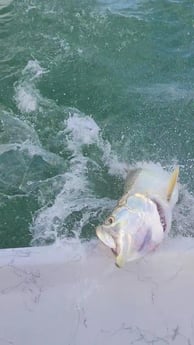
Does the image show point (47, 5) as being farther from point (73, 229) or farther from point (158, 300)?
point (158, 300)

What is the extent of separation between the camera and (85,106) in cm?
442

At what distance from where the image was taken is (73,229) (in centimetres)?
309

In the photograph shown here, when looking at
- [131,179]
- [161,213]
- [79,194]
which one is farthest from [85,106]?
[161,213]

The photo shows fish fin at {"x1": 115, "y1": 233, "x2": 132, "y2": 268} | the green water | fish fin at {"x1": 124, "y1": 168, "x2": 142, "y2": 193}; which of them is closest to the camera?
fish fin at {"x1": 115, "y1": 233, "x2": 132, "y2": 268}

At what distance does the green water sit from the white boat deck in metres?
0.35

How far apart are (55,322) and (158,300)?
1.46 ft

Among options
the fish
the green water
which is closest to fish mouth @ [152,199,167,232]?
the fish

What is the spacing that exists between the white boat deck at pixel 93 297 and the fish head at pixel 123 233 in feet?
0.55

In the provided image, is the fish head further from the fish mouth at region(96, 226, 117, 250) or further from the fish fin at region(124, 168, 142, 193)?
the fish fin at region(124, 168, 142, 193)

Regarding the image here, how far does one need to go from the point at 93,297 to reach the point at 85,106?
2.18 metres

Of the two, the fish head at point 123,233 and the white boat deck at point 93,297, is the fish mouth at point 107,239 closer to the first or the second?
the fish head at point 123,233

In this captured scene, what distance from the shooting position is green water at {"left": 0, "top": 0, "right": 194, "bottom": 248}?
11.3ft

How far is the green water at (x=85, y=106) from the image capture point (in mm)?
3441

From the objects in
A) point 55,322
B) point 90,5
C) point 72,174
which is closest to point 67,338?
point 55,322
